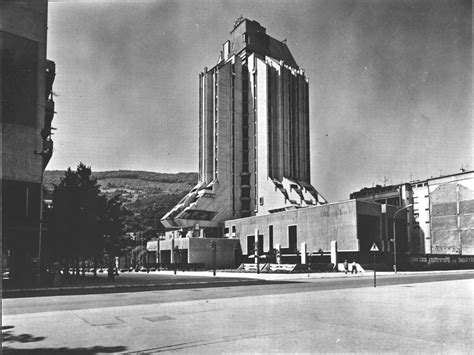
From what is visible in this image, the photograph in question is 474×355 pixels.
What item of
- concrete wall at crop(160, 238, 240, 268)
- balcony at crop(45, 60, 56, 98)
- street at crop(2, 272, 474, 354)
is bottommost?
concrete wall at crop(160, 238, 240, 268)

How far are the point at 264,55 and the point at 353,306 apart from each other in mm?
112936

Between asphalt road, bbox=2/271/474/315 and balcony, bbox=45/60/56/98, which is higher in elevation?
balcony, bbox=45/60/56/98

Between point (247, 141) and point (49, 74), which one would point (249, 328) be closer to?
point (49, 74)

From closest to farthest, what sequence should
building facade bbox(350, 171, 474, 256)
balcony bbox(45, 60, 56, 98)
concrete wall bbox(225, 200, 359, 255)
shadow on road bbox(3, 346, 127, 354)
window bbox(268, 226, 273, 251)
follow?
shadow on road bbox(3, 346, 127, 354) → balcony bbox(45, 60, 56, 98) → concrete wall bbox(225, 200, 359, 255) → building facade bbox(350, 171, 474, 256) → window bbox(268, 226, 273, 251)

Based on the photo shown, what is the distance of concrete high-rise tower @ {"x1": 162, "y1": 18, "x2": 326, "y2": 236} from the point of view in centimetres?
10625

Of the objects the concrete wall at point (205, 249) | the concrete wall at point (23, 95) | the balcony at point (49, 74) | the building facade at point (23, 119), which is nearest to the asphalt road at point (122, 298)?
the building facade at point (23, 119)

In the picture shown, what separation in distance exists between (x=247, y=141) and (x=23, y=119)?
273ft

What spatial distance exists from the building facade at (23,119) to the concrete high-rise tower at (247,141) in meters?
70.0

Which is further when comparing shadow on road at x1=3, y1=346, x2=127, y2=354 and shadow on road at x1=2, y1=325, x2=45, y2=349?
shadow on road at x1=2, y1=325, x2=45, y2=349

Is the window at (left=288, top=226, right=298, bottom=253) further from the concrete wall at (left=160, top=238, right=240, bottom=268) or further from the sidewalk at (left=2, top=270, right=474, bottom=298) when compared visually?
the sidewalk at (left=2, top=270, right=474, bottom=298)

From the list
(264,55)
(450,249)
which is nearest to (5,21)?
(450,249)

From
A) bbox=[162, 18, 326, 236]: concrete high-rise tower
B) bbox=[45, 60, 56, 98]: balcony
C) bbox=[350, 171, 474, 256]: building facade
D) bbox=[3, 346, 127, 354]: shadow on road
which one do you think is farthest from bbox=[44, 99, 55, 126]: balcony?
bbox=[350, 171, 474, 256]: building facade

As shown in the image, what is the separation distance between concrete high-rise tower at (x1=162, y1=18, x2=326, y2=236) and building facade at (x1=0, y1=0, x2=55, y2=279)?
70029 millimetres

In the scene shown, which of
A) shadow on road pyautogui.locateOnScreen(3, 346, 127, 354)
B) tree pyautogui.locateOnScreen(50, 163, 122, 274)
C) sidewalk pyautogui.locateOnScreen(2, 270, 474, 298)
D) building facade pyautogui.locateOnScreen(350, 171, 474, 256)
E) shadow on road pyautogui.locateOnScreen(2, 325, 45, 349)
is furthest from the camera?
building facade pyautogui.locateOnScreen(350, 171, 474, 256)
